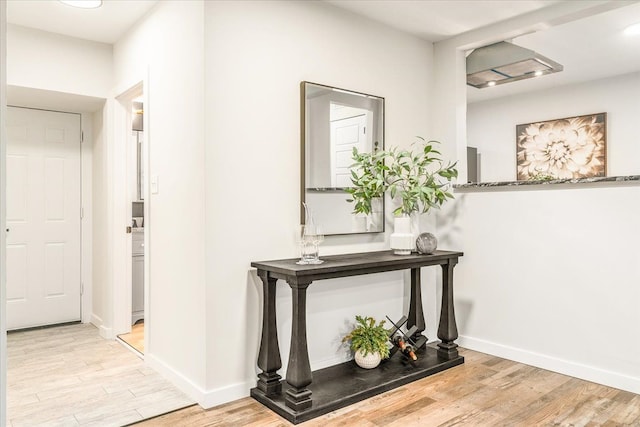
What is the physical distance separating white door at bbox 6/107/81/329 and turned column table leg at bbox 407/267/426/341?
302 centimetres

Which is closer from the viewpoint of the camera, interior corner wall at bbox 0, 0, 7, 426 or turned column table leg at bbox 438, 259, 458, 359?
interior corner wall at bbox 0, 0, 7, 426

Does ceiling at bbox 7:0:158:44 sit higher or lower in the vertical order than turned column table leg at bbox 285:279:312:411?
higher

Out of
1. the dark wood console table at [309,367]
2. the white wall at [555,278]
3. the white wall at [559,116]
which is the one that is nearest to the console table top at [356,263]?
the dark wood console table at [309,367]

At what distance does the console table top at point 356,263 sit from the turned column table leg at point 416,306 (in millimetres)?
284

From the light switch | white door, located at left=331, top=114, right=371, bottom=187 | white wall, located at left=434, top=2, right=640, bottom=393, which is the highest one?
white door, located at left=331, top=114, right=371, bottom=187

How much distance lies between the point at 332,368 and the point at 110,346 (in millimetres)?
1779

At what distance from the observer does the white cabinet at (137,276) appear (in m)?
3.98

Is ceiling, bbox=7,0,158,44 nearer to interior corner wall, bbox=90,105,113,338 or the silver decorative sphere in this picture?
interior corner wall, bbox=90,105,113,338

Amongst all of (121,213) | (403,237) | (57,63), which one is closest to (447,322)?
(403,237)

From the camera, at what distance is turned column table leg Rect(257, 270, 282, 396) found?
2457 mm

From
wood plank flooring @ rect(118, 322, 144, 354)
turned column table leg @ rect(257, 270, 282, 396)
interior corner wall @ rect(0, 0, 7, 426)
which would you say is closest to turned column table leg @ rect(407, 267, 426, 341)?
turned column table leg @ rect(257, 270, 282, 396)

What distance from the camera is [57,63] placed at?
344 cm

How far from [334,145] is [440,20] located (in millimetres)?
1191

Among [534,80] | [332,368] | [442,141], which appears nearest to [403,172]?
[442,141]
